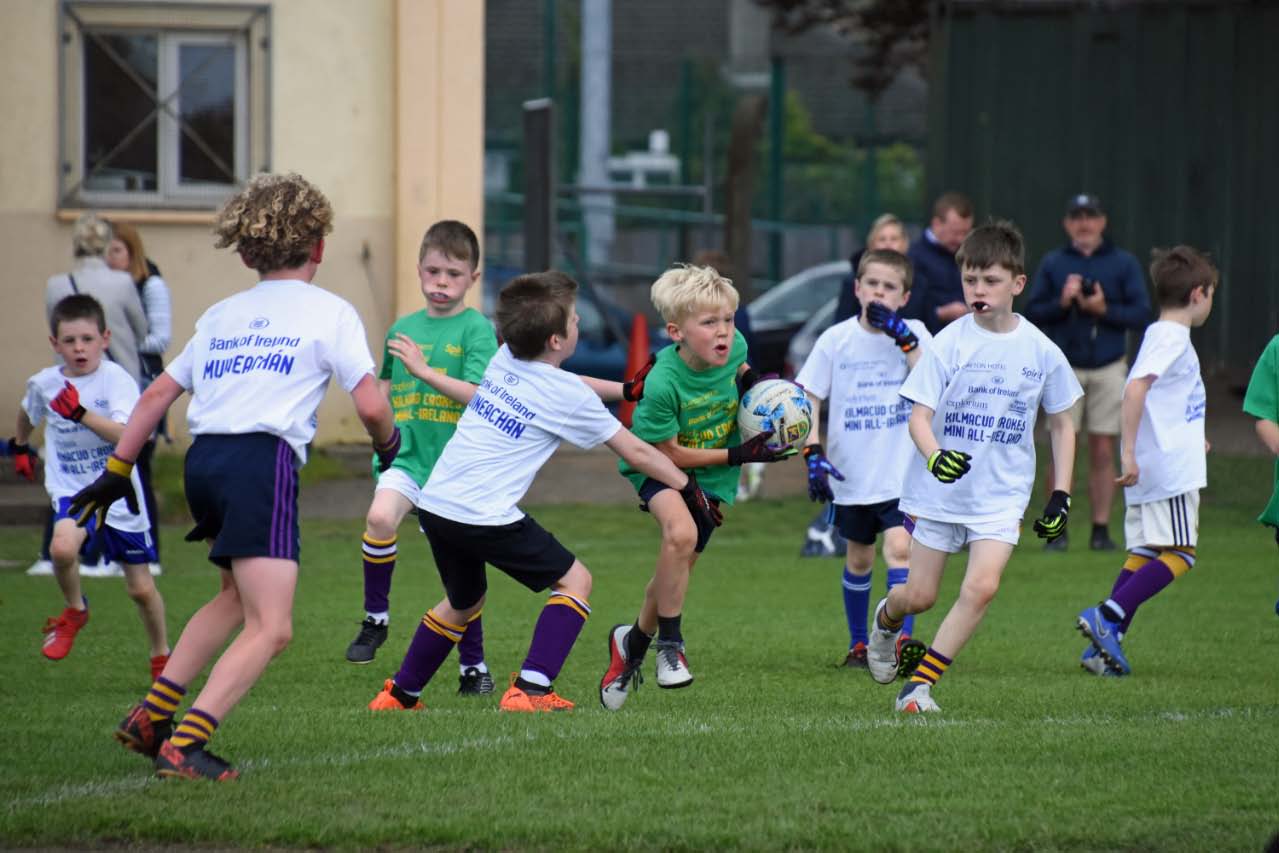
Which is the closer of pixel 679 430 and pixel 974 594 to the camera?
pixel 974 594

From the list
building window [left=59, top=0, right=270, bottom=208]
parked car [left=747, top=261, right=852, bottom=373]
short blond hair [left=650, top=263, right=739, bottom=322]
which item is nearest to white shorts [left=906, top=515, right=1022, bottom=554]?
short blond hair [left=650, top=263, right=739, bottom=322]

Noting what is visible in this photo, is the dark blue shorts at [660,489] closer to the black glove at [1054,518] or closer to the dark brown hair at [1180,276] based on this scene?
the black glove at [1054,518]

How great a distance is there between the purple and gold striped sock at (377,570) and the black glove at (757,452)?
191 centimetres

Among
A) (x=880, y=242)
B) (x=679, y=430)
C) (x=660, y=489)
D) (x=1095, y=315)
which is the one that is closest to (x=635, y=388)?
(x=679, y=430)

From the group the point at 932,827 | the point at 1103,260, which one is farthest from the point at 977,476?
the point at 1103,260

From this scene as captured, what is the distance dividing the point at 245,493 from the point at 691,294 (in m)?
2.17

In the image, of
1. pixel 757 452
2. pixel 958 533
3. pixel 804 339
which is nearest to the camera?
pixel 757 452

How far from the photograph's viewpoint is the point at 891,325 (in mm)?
8281

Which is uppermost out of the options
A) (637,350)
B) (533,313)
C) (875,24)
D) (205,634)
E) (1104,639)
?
(875,24)

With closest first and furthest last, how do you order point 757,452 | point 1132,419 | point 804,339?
point 757,452 < point 1132,419 < point 804,339

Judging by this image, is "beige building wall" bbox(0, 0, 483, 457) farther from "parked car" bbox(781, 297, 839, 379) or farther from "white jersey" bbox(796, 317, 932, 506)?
"white jersey" bbox(796, 317, 932, 506)

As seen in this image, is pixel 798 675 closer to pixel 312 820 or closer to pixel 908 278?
pixel 908 278

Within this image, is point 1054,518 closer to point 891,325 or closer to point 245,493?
point 891,325

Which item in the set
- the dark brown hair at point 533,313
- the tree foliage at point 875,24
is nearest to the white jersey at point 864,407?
the dark brown hair at point 533,313
